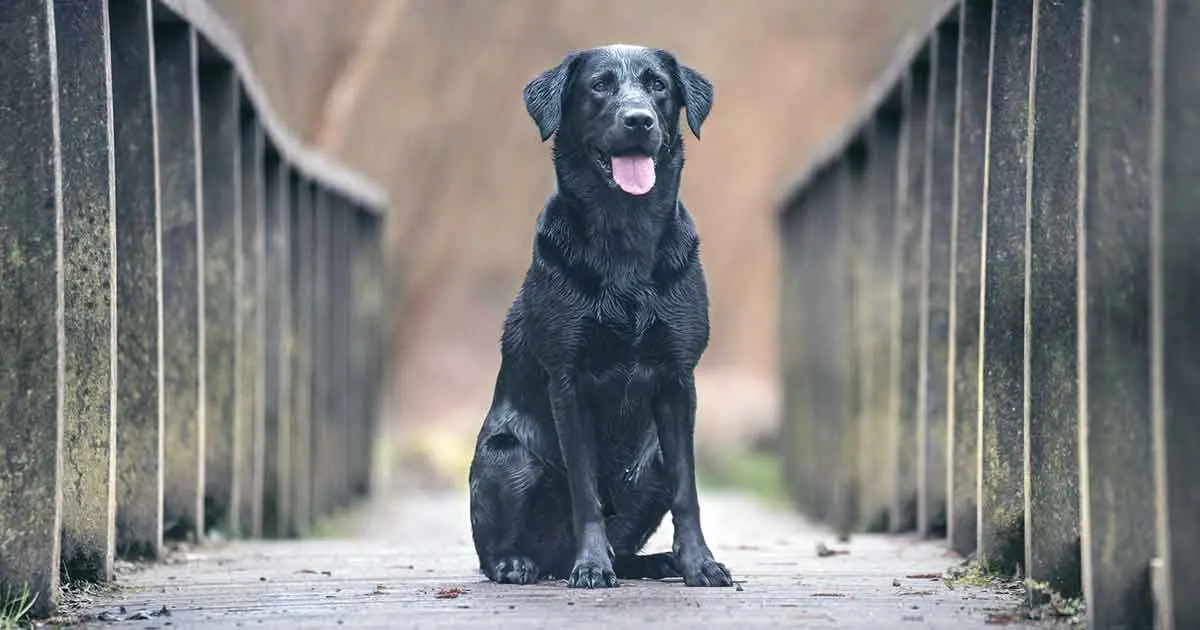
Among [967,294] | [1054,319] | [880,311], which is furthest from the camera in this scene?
[880,311]

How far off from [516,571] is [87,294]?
1704mm

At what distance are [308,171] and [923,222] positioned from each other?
16.6 feet

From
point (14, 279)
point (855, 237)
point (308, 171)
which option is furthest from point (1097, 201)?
point (308, 171)

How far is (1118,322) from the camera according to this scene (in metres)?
5.10

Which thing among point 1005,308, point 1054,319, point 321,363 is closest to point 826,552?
point 1005,308

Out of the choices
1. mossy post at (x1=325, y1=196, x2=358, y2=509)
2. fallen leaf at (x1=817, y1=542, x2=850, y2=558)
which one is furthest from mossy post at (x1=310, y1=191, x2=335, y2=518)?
fallen leaf at (x1=817, y1=542, x2=850, y2=558)

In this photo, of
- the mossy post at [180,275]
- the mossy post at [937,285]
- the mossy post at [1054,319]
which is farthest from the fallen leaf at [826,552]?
the mossy post at [180,275]

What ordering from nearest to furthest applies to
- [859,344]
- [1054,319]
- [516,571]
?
[1054,319]
[516,571]
[859,344]

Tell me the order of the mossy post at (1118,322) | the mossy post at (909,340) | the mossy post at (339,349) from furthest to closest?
the mossy post at (339,349) → the mossy post at (909,340) → the mossy post at (1118,322)

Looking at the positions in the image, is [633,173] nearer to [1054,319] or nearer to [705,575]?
[705,575]

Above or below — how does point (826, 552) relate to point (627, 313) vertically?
below

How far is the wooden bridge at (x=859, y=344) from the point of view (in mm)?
5074

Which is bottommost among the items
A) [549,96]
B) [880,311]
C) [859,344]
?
[859,344]

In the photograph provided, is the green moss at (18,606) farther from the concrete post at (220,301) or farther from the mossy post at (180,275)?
the concrete post at (220,301)
